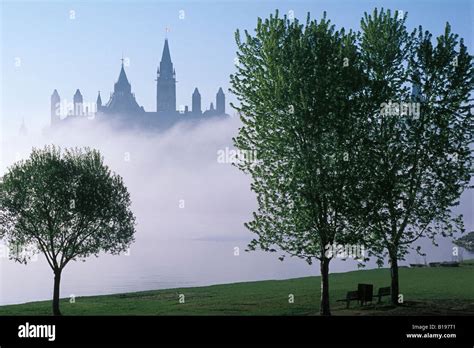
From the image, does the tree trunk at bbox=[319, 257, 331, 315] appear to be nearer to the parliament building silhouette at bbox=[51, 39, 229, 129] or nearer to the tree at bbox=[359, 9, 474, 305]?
the tree at bbox=[359, 9, 474, 305]

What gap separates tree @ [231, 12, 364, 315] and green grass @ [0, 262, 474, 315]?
5.53 metres

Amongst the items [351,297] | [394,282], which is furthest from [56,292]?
[394,282]

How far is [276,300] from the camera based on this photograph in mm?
43812

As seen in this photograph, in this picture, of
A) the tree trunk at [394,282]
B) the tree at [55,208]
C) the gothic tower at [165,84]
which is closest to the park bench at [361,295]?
the tree trunk at [394,282]

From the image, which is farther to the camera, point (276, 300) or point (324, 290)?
point (276, 300)

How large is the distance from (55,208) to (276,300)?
59.5 feet

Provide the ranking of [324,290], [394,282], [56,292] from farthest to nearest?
[56,292] → [394,282] → [324,290]

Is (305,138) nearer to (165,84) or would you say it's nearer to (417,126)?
(417,126)

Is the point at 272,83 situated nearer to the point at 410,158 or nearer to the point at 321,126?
the point at 321,126

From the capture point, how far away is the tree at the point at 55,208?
43.2m

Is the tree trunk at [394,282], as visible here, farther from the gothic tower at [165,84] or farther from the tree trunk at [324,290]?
the gothic tower at [165,84]

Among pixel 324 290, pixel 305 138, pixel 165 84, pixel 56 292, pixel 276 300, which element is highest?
pixel 165 84

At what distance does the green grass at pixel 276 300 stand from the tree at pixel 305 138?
18.2 feet
